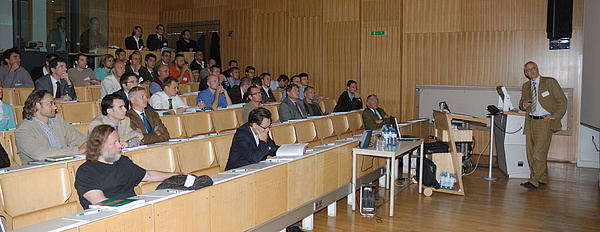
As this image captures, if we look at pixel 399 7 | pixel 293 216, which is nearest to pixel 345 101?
pixel 399 7

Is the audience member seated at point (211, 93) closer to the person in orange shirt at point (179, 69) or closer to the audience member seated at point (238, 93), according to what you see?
the audience member seated at point (238, 93)

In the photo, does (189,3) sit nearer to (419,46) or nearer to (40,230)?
(419,46)

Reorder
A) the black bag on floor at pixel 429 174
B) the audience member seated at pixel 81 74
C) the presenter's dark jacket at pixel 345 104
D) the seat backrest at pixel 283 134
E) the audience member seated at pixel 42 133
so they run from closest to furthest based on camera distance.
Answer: the audience member seated at pixel 42 133
the seat backrest at pixel 283 134
the black bag on floor at pixel 429 174
the audience member seated at pixel 81 74
the presenter's dark jacket at pixel 345 104

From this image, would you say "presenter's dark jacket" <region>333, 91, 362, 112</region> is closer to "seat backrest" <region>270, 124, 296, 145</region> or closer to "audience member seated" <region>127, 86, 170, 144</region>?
"seat backrest" <region>270, 124, 296, 145</region>

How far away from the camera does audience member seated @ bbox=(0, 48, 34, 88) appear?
7.22 metres

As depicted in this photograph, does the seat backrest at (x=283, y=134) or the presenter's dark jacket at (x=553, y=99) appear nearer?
the seat backrest at (x=283, y=134)

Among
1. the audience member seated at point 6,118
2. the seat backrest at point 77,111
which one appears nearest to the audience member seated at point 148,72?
the seat backrest at point 77,111

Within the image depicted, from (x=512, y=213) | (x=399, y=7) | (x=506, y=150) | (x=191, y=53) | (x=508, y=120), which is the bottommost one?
(x=512, y=213)

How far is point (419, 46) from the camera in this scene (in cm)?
1026

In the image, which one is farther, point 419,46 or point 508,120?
point 419,46

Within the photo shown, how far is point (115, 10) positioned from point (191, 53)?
10.1 ft

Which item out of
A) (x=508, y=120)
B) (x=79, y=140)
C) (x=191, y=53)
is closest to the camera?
(x=79, y=140)

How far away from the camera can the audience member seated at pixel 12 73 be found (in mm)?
7223

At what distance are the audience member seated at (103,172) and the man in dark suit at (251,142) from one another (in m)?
1.14
